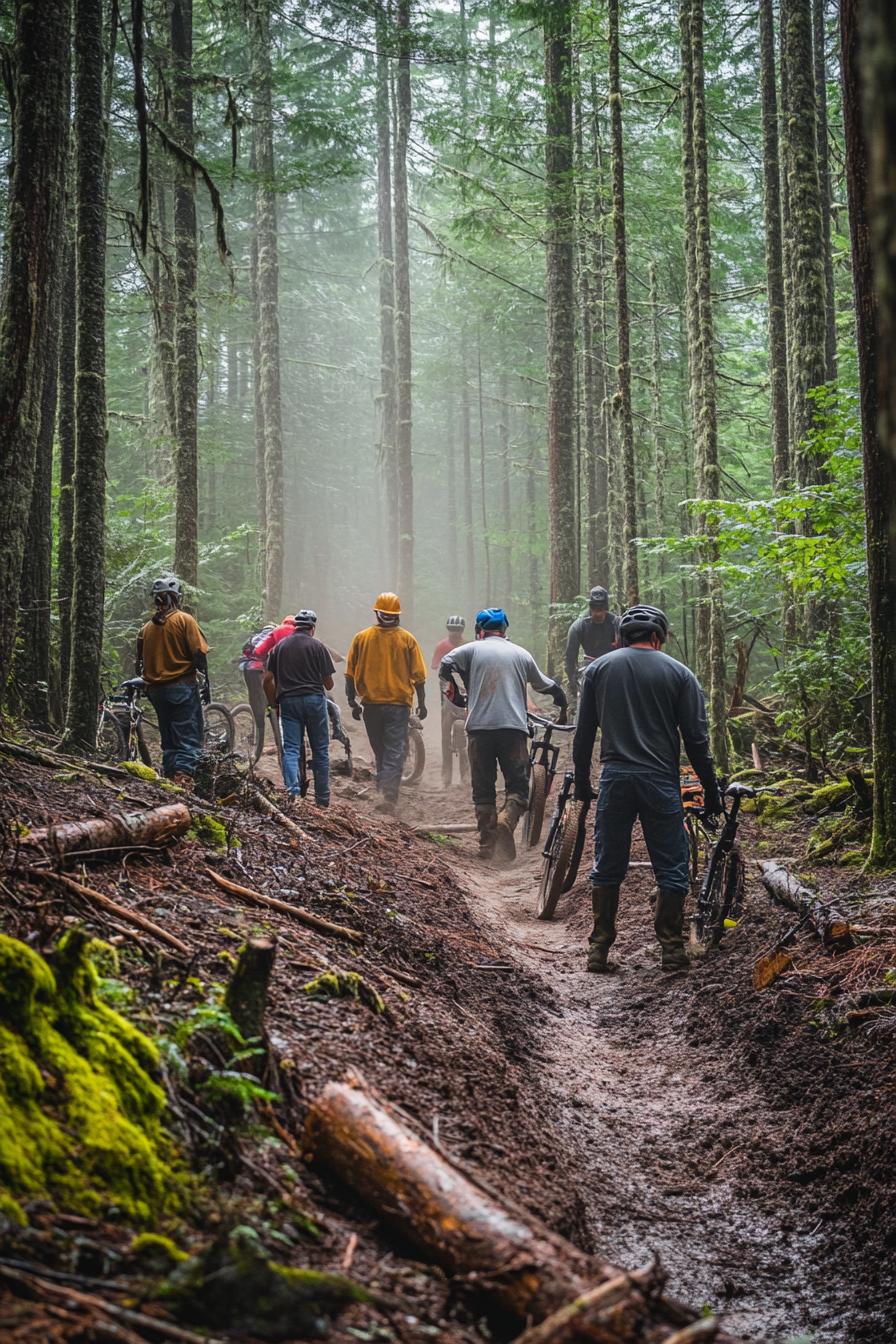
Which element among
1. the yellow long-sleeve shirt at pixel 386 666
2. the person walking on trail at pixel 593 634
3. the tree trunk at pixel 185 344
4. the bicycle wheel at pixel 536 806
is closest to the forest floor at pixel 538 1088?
the bicycle wheel at pixel 536 806

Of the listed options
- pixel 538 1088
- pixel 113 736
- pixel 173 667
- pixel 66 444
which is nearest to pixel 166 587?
pixel 173 667

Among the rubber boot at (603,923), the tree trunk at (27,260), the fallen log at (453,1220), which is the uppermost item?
the tree trunk at (27,260)

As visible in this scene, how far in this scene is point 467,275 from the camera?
30.0 m

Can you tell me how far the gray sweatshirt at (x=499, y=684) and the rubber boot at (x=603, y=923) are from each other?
3.55 m

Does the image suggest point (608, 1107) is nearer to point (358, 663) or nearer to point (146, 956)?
point (146, 956)

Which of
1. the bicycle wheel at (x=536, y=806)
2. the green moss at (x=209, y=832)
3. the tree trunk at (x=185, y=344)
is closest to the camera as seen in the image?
the green moss at (x=209, y=832)

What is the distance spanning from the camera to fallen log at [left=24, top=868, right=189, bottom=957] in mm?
3326

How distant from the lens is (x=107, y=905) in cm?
342

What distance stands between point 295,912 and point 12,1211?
2702 millimetres

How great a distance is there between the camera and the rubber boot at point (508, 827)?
33.7ft

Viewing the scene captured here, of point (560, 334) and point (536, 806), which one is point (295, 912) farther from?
point (560, 334)

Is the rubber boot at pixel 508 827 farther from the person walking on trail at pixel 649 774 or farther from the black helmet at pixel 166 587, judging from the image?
the black helmet at pixel 166 587

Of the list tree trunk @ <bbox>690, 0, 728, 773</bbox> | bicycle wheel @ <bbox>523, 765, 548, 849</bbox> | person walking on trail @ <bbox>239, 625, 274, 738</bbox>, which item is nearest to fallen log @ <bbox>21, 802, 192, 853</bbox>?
bicycle wheel @ <bbox>523, 765, 548, 849</bbox>

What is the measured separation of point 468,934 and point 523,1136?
2825mm
